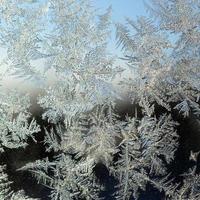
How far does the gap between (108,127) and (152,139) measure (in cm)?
10

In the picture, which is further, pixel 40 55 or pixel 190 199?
pixel 190 199

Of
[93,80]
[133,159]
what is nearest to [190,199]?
[133,159]

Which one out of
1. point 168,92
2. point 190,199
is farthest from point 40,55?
point 190,199

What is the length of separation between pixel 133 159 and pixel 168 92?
158mm

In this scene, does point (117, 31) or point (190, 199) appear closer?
point (117, 31)

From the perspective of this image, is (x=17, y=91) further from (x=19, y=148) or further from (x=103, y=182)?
(x=103, y=182)

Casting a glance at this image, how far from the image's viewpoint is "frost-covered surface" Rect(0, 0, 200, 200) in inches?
34.9

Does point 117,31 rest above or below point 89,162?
above

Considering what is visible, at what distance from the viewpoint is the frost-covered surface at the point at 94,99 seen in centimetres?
89

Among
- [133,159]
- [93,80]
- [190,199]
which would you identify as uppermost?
[93,80]

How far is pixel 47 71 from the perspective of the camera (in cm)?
89

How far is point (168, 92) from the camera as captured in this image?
0.94 metres

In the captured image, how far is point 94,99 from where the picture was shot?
2.99ft

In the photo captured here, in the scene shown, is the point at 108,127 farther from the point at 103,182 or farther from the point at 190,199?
the point at 190,199
